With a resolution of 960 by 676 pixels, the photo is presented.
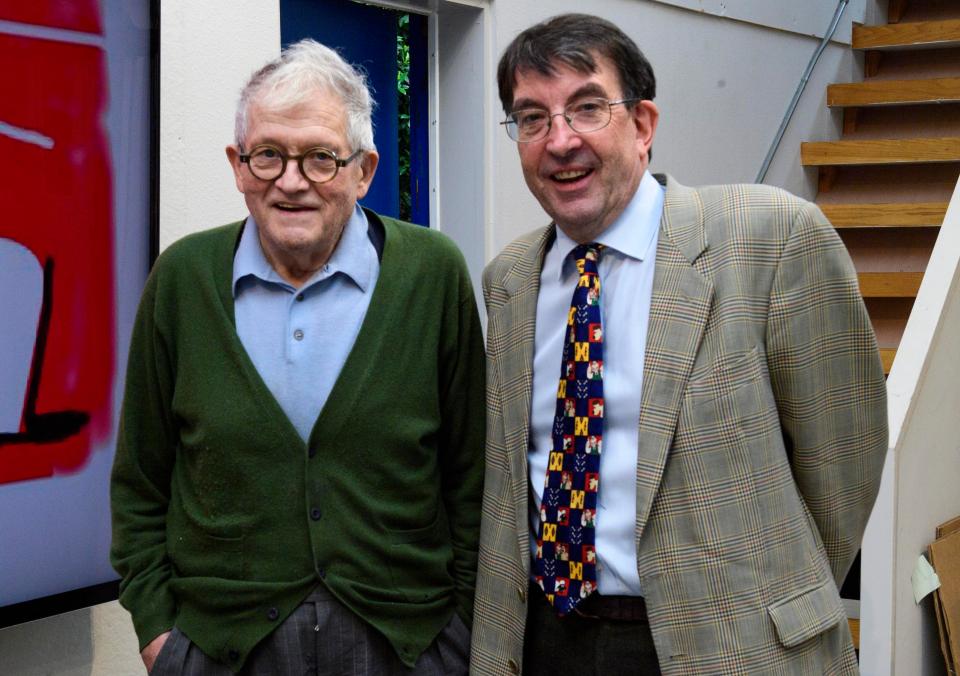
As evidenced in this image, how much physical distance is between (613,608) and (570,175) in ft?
2.37

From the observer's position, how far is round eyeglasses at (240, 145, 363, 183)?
6.55 ft

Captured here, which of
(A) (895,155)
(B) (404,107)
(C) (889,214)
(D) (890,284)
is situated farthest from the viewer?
(A) (895,155)

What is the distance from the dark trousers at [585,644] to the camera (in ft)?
6.31

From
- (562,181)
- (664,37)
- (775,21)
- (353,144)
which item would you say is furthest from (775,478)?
(775,21)

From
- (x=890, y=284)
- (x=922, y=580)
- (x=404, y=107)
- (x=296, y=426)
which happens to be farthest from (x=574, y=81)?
(x=890, y=284)

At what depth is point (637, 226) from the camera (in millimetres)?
2027

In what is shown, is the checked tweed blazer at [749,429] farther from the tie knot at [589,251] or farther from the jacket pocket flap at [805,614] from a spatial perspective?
the tie knot at [589,251]

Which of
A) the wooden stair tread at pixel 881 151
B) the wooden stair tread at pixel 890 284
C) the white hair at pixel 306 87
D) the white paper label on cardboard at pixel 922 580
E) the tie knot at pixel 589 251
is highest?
the wooden stair tread at pixel 881 151

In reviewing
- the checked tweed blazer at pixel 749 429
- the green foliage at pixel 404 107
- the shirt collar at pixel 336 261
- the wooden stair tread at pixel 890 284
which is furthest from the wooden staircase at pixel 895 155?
the shirt collar at pixel 336 261

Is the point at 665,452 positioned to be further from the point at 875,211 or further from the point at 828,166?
the point at 828,166

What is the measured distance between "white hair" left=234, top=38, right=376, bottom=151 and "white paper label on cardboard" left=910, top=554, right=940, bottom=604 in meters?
2.57

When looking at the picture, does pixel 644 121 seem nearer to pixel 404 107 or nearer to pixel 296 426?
pixel 296 426

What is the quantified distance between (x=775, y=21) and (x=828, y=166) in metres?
0.82

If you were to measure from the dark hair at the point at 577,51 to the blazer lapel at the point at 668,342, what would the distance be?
0.28 metres
